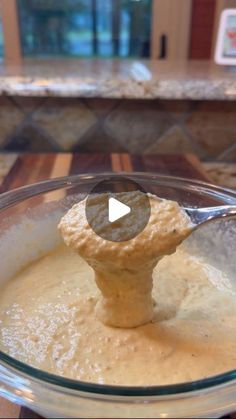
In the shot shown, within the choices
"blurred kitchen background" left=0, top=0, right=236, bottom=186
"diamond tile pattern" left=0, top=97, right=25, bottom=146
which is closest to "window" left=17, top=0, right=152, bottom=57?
"blurred kitchen background" left=0, top=0, right=236, bottom=186

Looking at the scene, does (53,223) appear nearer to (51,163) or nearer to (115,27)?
(51,163)

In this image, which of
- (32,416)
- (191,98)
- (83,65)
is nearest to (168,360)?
(32,416)

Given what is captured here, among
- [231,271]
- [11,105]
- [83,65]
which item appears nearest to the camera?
[231,271]

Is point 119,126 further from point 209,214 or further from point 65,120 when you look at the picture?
point 209,214

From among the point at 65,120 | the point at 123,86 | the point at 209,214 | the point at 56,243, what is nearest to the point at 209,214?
the point at 209,214

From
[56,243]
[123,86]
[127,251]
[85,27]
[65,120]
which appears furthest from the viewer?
[85,27]
